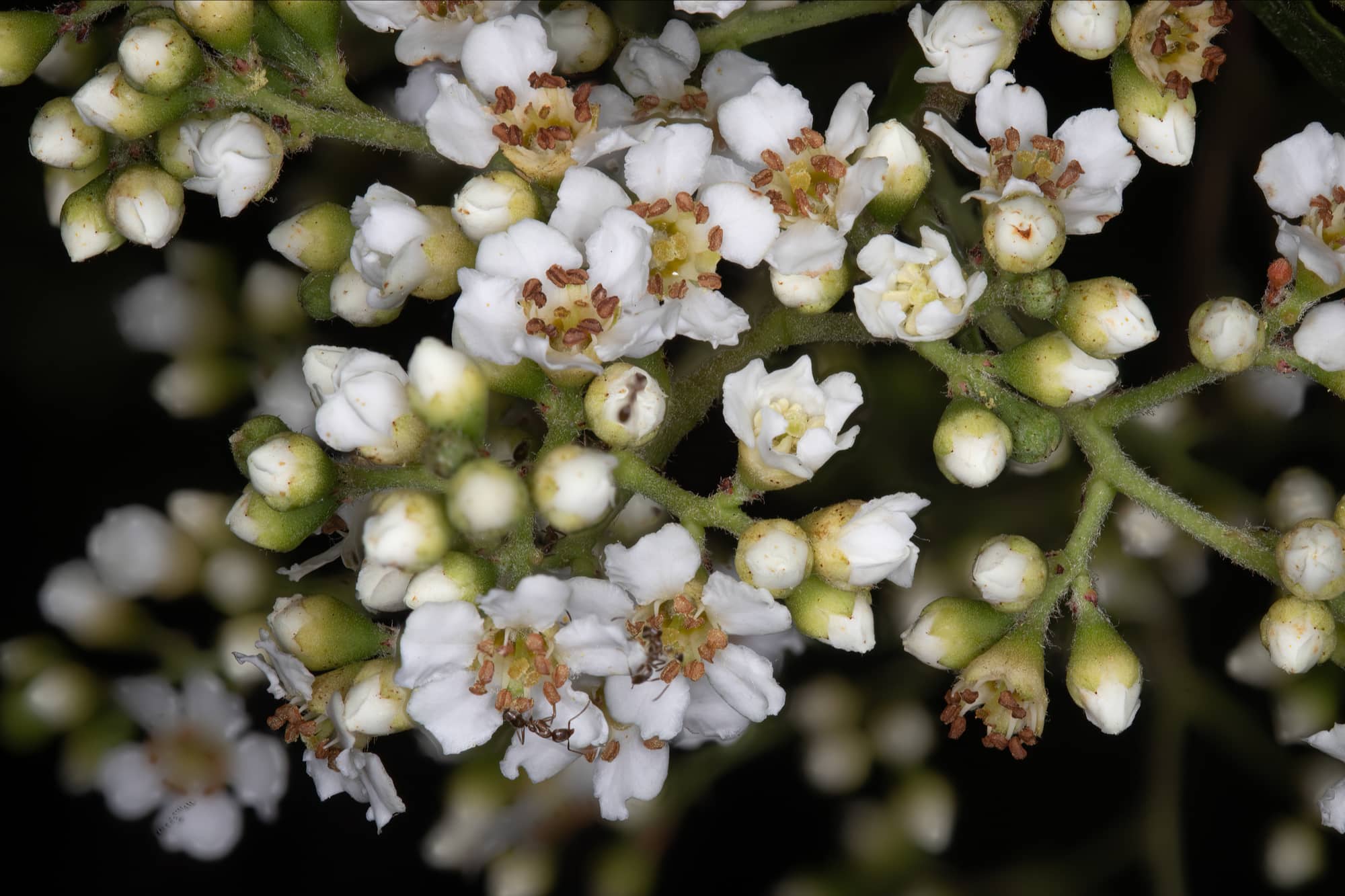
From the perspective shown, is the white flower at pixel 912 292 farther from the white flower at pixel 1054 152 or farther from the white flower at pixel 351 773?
the white flower at pixel 351 773

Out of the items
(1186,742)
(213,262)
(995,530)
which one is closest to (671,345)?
(995,530)

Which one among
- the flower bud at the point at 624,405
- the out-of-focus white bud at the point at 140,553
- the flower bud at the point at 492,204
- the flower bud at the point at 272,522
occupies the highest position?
the flower bud at the point at 492,204

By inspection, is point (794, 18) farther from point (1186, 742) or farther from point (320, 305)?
point (1186, 742)

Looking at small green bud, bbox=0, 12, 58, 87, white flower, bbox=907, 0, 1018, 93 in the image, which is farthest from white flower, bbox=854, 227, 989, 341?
small green bud, bbox=0, 12, 58, 87

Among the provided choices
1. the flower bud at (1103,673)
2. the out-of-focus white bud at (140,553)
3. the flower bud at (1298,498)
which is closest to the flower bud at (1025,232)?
the flower bud at (1103,673)

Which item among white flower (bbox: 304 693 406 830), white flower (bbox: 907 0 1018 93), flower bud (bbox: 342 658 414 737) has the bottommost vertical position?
white flower (bbox: 304 693 406 830)

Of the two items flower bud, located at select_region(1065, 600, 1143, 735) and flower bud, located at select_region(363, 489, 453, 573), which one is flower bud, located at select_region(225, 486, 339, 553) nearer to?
flower bud, located at select_region(363, 489, 453, 573)

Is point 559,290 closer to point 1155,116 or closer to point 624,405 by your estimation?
point 624,405
